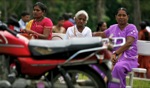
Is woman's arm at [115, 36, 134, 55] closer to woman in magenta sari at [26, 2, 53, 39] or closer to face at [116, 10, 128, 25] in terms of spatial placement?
face at [116, 10, 128, 25]

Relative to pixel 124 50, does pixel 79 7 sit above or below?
below

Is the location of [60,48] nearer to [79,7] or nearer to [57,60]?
[57,60]

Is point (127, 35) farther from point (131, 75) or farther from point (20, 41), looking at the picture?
point (20, 41)

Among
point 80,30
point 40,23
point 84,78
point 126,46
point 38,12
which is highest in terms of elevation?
point 38,12

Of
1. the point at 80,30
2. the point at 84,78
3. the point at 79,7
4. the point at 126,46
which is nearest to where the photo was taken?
the point at 84,78

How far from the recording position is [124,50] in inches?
338

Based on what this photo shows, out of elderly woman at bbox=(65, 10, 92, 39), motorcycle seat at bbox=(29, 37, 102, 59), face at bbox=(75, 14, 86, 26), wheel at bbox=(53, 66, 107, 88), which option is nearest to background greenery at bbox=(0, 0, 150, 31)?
elderly woman at bbox=(65, 10, 92, 39)

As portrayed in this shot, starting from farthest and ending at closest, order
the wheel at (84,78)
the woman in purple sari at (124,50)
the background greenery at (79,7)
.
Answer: the background greenery at (79,7) < the woman in purple sari at (124,50) < the wheel at (84,78)

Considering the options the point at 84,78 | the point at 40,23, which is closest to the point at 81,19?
the point at 40,23

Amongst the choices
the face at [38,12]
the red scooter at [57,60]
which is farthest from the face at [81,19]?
the red scooter at [57,60]

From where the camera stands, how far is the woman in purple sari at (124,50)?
8477 mm

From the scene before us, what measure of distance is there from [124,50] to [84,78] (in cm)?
206

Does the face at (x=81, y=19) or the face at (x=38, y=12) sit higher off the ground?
the face at (x=38, y=12)

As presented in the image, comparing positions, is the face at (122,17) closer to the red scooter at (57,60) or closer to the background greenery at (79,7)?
the red scooter at (57,60)
